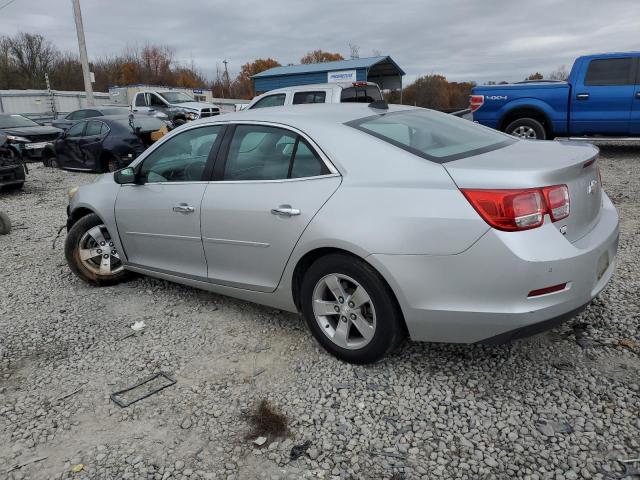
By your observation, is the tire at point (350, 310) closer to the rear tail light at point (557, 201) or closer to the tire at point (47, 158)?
the rear tail light at point (557, 201)

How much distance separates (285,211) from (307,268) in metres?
0.38

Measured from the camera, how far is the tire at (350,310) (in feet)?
9.29

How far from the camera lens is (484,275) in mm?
2514

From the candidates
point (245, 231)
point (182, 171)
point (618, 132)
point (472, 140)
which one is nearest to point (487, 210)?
point (472, 140)

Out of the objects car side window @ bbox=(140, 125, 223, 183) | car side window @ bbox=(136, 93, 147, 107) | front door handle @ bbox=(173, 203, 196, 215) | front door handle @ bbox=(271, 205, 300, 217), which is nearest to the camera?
front door handle @ bbox=(271, 205, 300, 217)

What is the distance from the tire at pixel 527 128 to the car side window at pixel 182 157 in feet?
25.9

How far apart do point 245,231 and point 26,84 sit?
5405 cm

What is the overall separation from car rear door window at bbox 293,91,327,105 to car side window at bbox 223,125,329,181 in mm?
7174

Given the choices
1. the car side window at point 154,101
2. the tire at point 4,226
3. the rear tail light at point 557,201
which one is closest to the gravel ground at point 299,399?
the rear tail light at point 557,201

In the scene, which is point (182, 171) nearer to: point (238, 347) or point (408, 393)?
point (238, 347)

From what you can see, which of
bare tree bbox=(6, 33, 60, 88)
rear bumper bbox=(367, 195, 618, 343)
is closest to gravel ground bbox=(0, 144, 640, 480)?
rear bumper bbox=(367, 195, 618, 343)

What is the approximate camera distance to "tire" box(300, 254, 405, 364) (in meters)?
2.83

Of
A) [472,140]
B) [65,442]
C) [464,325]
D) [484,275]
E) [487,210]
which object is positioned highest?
[472,140]

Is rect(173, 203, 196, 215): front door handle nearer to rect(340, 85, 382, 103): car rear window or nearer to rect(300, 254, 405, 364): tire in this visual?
rect(300, 254, 405, 364): tire
